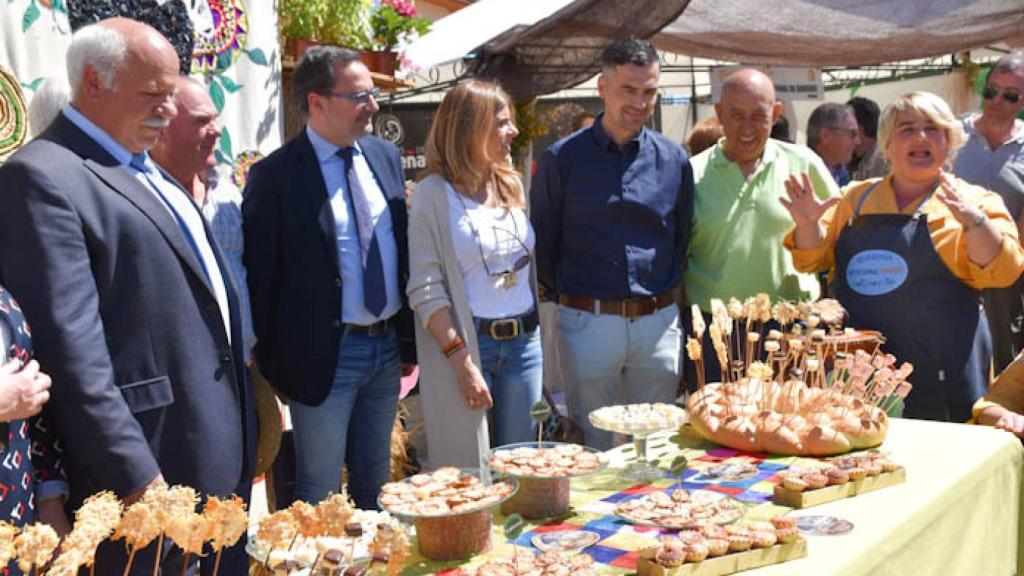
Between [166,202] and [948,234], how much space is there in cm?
253

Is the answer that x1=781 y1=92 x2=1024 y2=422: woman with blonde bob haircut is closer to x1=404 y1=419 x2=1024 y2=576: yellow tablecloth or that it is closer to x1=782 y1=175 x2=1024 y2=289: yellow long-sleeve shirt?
x1=782 y1=175 x2=1024 y2=289: yellow long-sleeve shirt

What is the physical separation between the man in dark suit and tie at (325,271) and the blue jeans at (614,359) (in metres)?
0.74

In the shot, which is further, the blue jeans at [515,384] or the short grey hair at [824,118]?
the short grey hair at [824,118]

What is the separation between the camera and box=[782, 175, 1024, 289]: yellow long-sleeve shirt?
10.8 ft

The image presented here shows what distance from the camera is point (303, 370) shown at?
311 cm

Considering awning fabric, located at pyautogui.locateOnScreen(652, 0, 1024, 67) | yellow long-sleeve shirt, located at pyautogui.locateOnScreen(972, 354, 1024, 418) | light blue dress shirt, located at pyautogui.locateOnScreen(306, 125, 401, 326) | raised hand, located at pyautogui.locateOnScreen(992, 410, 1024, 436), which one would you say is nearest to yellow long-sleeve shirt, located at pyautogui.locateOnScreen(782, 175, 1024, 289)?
yellow long-sleeve shirt, located at pyautogui.locateOnScreen(972, 354, 1024, 418)

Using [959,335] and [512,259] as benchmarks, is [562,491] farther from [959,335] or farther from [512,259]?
[959,335]

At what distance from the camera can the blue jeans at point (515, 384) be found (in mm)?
3361

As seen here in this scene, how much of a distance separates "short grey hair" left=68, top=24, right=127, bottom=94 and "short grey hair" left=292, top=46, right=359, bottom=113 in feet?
3.56

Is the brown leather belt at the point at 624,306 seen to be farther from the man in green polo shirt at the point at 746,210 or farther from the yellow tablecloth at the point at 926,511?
the yellow tablecloth at the point at 926,511

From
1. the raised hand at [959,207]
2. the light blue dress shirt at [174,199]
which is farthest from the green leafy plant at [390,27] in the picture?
the raised hand at [959,207]

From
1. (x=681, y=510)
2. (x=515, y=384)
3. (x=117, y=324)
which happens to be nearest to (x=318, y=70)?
(x=515, y=384)

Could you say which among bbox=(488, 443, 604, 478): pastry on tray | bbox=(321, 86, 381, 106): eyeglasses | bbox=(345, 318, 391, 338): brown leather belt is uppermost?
bbox=(321, 86, 381, 106): eyeglasses

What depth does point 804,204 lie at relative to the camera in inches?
140
